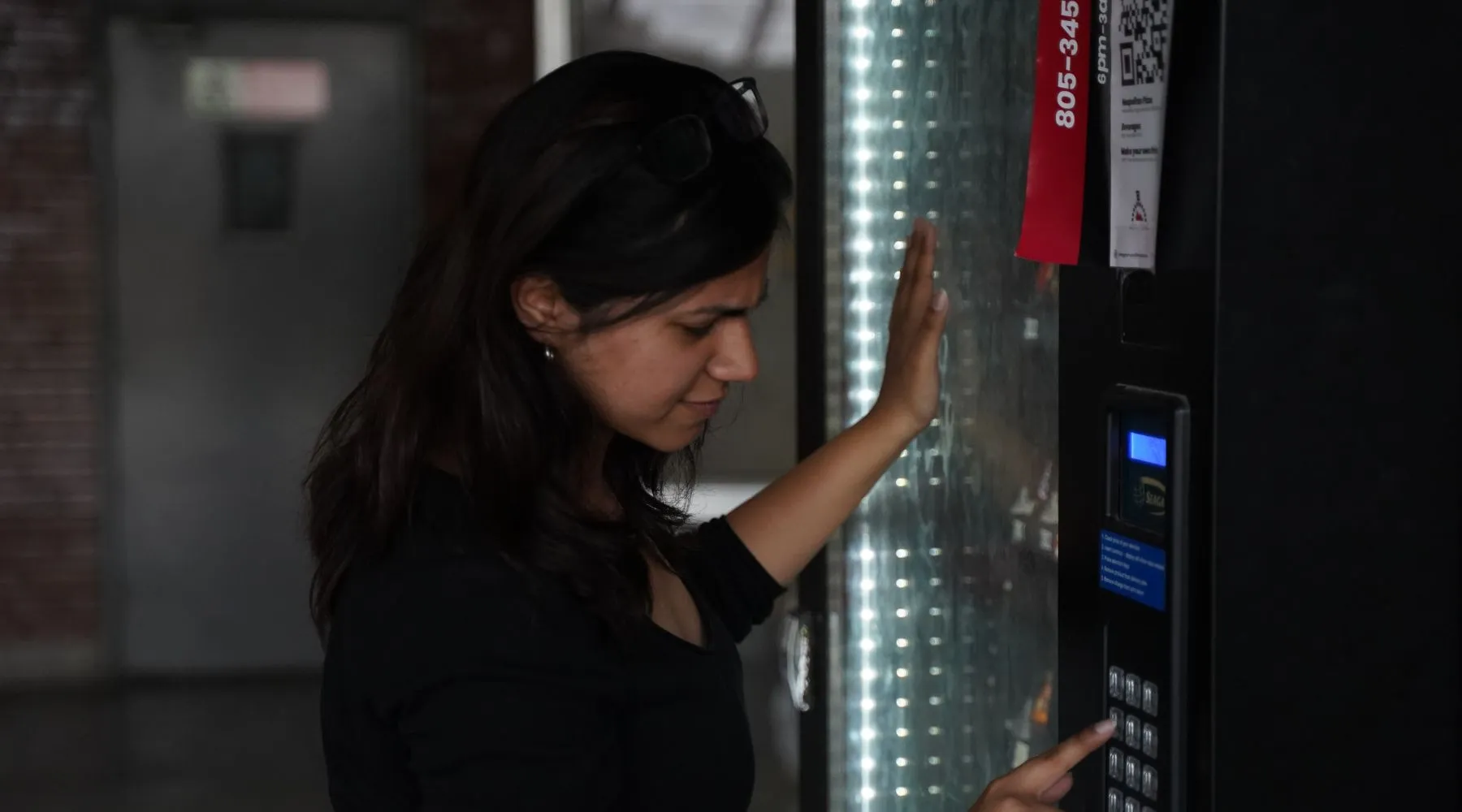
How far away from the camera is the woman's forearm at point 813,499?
1.50 m

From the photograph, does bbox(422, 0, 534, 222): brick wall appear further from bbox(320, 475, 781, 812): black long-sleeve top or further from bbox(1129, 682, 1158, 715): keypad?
bbox(1129, 682, 1158, 715): keypad

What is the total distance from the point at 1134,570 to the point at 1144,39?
0.33m

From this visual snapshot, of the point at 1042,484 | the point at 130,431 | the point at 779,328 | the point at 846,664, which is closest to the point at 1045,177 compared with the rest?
the point at 1042,484

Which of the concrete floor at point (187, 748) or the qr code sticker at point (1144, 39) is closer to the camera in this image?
the qr code sticker at point (1144, 39)

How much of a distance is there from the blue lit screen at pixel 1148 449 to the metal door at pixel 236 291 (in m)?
4.25

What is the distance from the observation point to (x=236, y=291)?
16.5 feet

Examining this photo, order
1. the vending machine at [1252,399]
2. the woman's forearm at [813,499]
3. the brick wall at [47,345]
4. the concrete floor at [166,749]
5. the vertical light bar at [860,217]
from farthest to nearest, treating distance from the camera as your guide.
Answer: the brick wall at [47,345], the concrete floor at [166,749], the vertical light bar at [860,217], the woman's forearm at [813,499], the vending machine at [1252,399]

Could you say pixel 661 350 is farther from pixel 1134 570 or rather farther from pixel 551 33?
pixel 551 33

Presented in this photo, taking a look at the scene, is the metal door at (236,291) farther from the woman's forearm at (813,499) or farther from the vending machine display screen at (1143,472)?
the vending machine display screen at (1143,472)

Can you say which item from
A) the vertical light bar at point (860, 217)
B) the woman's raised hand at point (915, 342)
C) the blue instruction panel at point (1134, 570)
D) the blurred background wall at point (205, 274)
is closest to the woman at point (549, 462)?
the blue instruction panel at point (1134, 570)

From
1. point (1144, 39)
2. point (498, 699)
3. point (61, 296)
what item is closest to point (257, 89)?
point (61, 296)

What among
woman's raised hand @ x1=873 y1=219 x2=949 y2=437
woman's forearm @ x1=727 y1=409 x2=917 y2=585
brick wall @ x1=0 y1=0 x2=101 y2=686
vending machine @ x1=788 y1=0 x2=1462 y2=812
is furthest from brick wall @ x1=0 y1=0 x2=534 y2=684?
vending machine @ x1=788 y1=0 x2=1462 y2=812

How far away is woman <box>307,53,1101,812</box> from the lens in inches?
43.5

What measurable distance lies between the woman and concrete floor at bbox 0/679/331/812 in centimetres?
314
